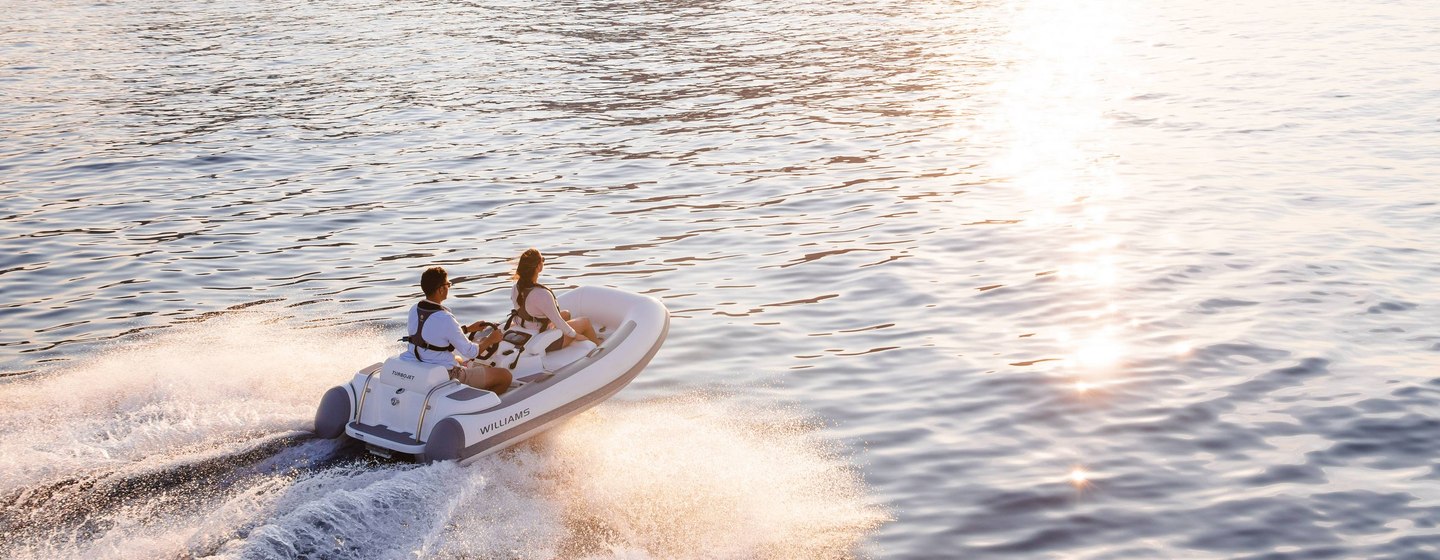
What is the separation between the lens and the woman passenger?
1112cm

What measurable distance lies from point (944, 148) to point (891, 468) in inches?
547

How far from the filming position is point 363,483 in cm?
948

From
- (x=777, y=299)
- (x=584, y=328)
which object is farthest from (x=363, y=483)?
(x=777, y=299)

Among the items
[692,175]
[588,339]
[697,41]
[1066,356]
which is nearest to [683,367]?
[588,339]

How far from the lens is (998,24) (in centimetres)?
4384

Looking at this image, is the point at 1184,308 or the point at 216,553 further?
the point at 1184,308

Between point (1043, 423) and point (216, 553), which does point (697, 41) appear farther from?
point (216, 553)

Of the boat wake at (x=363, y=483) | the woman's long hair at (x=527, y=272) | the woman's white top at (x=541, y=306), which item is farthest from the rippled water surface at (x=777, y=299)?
the woman's long hair at (x=527, y=272)

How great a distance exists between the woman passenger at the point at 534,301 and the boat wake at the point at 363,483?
87 cm

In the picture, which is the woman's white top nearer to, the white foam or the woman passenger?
the woman passenger

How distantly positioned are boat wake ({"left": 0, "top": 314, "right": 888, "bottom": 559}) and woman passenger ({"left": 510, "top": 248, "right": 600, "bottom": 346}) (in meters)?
0.87

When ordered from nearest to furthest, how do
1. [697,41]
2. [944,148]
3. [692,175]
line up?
[692,175], [944,148], [697,41]

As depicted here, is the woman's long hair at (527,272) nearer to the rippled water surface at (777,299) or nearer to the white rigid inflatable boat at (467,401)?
the white rigid inflatable boat at (467,401)

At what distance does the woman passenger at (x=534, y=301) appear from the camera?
36.5 ft
